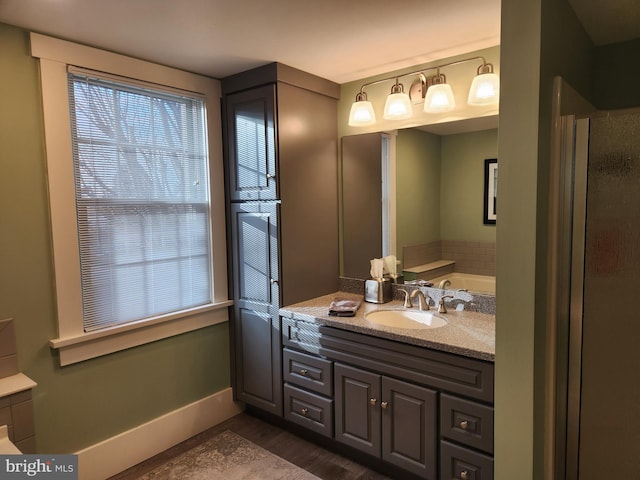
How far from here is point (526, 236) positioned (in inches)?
54.8

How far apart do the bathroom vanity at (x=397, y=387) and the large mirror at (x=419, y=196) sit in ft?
1.23

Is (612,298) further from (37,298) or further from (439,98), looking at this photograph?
(37,298)

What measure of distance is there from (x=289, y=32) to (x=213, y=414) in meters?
2.39

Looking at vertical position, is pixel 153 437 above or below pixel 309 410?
below

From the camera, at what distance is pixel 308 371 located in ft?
8.06

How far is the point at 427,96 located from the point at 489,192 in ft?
2.07

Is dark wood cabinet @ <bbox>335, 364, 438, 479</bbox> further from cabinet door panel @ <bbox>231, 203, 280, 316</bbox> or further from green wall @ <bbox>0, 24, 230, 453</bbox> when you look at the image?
green wall @ <bbox>0, 24, 230, 453</bbox>

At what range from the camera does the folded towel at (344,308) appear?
2.33m

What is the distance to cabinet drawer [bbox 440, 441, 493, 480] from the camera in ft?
5.88

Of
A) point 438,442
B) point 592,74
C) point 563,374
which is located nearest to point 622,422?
point 563,374

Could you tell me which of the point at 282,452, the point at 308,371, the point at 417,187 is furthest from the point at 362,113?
the point at 282,452

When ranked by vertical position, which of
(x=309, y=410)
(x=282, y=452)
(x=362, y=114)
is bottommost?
(x=282, y=452)

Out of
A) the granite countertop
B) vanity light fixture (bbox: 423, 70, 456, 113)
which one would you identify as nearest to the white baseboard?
the granite countertop

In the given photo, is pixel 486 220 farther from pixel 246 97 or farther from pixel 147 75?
pixel 147 75
